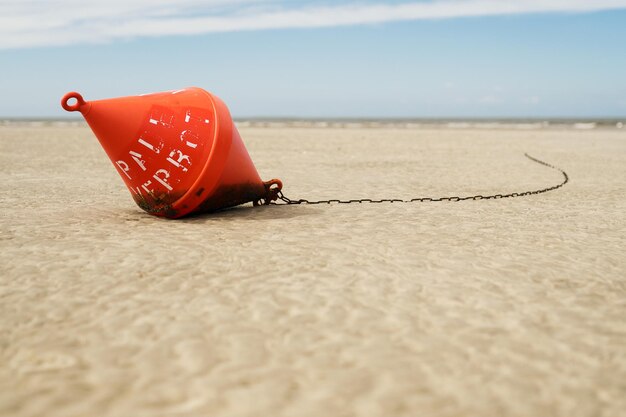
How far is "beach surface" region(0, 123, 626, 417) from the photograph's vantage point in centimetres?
193

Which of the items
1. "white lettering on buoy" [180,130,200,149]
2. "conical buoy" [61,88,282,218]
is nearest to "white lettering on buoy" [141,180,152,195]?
"conical buoy" [61,88,282,218]

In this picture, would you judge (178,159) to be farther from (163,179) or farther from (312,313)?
(312,313)

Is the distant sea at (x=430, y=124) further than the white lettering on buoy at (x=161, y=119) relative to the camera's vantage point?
Yes

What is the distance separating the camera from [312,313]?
2.60 metres

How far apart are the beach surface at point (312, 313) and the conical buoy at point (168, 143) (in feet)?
0.86

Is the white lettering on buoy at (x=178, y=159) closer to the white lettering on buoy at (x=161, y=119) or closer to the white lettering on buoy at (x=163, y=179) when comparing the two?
the white lettering on buoy at (x=163, y=179)

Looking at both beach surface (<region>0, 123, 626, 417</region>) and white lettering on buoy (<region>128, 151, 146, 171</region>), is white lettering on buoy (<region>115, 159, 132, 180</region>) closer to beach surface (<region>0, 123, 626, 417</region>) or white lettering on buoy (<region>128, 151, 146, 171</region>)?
white lettering on buoy (<region>128, 151, 146, 171</region>)

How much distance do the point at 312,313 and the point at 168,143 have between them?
7.32 feet

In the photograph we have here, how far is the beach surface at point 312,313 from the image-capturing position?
1.93m

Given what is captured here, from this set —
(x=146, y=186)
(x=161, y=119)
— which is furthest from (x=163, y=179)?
(x=161, y=119)

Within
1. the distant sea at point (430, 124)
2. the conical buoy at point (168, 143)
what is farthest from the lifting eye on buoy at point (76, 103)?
the distant sea at point (430, 124)

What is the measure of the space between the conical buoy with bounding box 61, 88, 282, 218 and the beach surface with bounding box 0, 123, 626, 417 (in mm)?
262

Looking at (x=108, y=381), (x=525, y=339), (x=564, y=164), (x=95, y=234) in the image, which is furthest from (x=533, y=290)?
(x=564, y=164)

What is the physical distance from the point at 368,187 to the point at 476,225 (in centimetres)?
272
